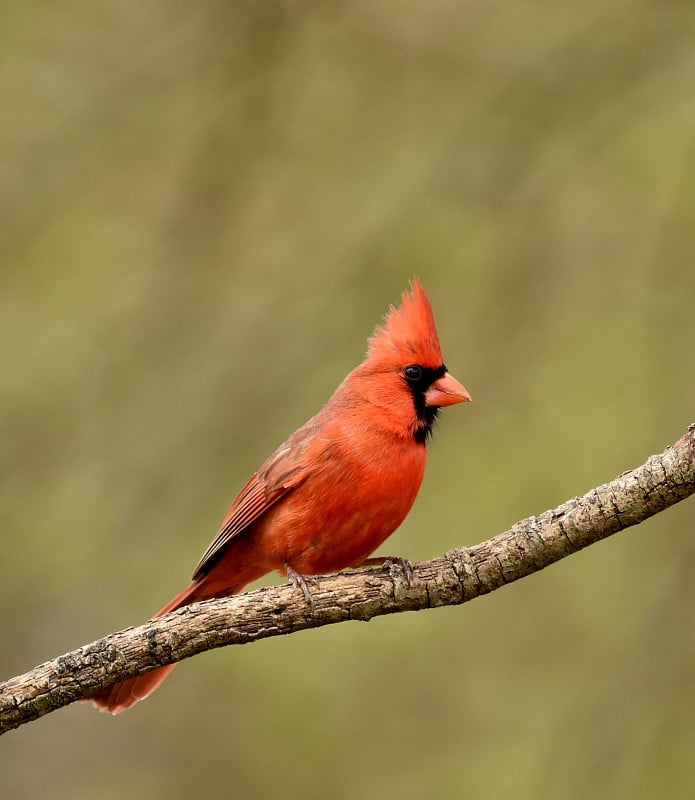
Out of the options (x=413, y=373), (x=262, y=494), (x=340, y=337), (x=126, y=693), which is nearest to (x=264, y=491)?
(x=262, y=494)

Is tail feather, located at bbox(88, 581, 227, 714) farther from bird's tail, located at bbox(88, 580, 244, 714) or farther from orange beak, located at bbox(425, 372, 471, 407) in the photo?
orange beak, located at bbox(425, 372, 471, 407)

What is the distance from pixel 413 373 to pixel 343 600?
1.23 m

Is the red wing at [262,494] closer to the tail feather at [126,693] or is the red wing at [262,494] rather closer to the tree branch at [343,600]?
the tail feather at [126,693]

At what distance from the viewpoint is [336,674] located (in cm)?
521

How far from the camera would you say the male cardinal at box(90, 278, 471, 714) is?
365cm

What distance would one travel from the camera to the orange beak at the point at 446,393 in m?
3.94

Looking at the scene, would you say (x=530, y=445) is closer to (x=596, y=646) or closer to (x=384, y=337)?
(x=596, y=646)

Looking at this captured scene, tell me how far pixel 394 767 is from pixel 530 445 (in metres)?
1.52

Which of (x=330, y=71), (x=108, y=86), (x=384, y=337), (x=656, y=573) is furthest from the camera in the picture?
(x=330, y=71)

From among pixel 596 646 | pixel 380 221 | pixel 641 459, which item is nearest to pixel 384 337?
pixel 380 221

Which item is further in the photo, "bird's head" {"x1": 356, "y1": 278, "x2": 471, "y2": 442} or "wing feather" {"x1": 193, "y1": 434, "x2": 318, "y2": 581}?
"bird's head" {"x1": 356, "y1": 278, "x2": 471, "y2": 442}

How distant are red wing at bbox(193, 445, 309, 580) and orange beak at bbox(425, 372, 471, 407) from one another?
479mm

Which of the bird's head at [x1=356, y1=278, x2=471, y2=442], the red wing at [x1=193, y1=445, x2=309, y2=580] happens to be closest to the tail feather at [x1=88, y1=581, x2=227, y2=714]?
the red wing at [x1=193, y1=445, x2=309, y2=580]

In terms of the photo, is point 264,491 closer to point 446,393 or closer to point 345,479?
point 345,479
